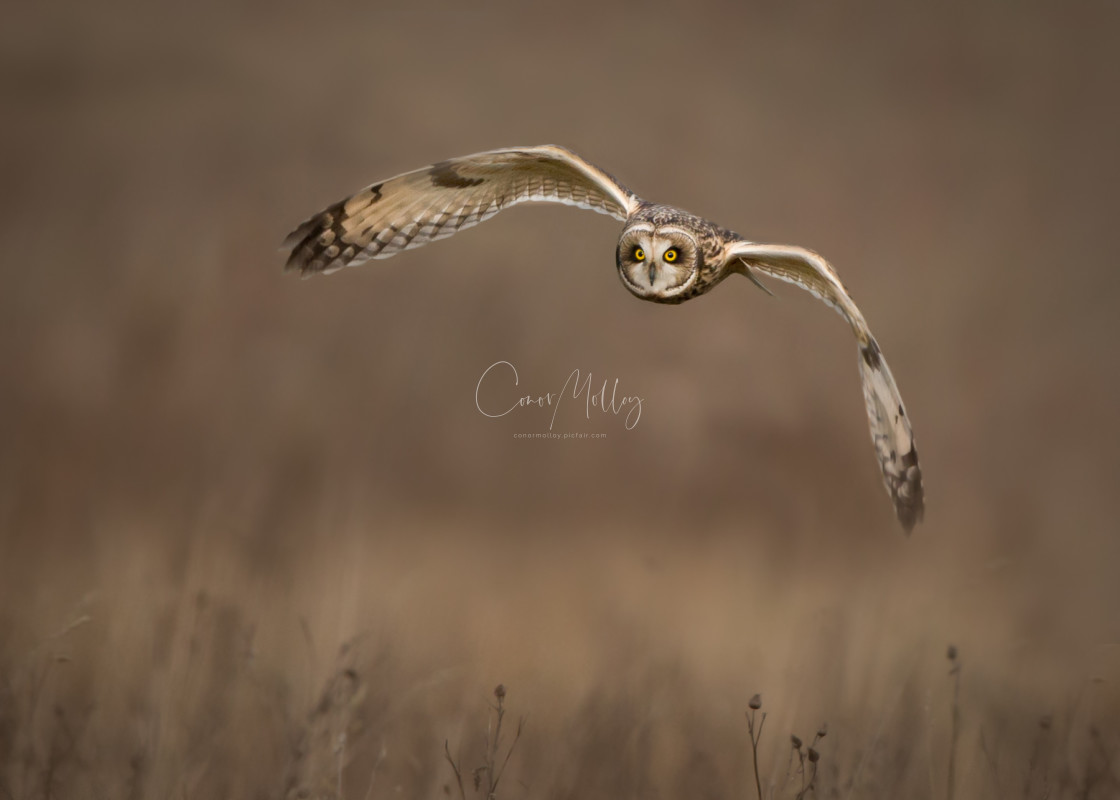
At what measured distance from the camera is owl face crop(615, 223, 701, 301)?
4.20 ft

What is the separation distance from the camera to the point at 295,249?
1740 mm

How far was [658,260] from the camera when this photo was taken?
1275 millimetres

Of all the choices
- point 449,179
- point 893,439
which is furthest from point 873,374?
point 449,179

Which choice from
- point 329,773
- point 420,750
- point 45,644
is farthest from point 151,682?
point 420,750

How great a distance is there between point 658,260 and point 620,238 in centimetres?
8

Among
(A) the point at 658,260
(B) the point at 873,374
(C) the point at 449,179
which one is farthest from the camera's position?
(C) the point at 449,179

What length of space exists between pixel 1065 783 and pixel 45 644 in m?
1.92

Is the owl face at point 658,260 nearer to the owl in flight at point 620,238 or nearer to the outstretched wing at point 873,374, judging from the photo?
the owl in flight at point 620,238

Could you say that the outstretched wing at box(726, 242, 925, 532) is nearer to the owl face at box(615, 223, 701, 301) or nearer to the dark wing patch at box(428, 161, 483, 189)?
the owl face at box(615, 223, 701, 301)

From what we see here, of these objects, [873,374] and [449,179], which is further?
[449,179]

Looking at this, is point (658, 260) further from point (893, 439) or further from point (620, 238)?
point (893, 439)

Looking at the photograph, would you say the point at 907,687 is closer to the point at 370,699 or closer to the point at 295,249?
the point at 370,699

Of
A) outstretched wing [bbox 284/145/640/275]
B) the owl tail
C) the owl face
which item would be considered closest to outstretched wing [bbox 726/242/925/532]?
the owl tail

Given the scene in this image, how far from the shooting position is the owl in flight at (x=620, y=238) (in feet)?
4.28
